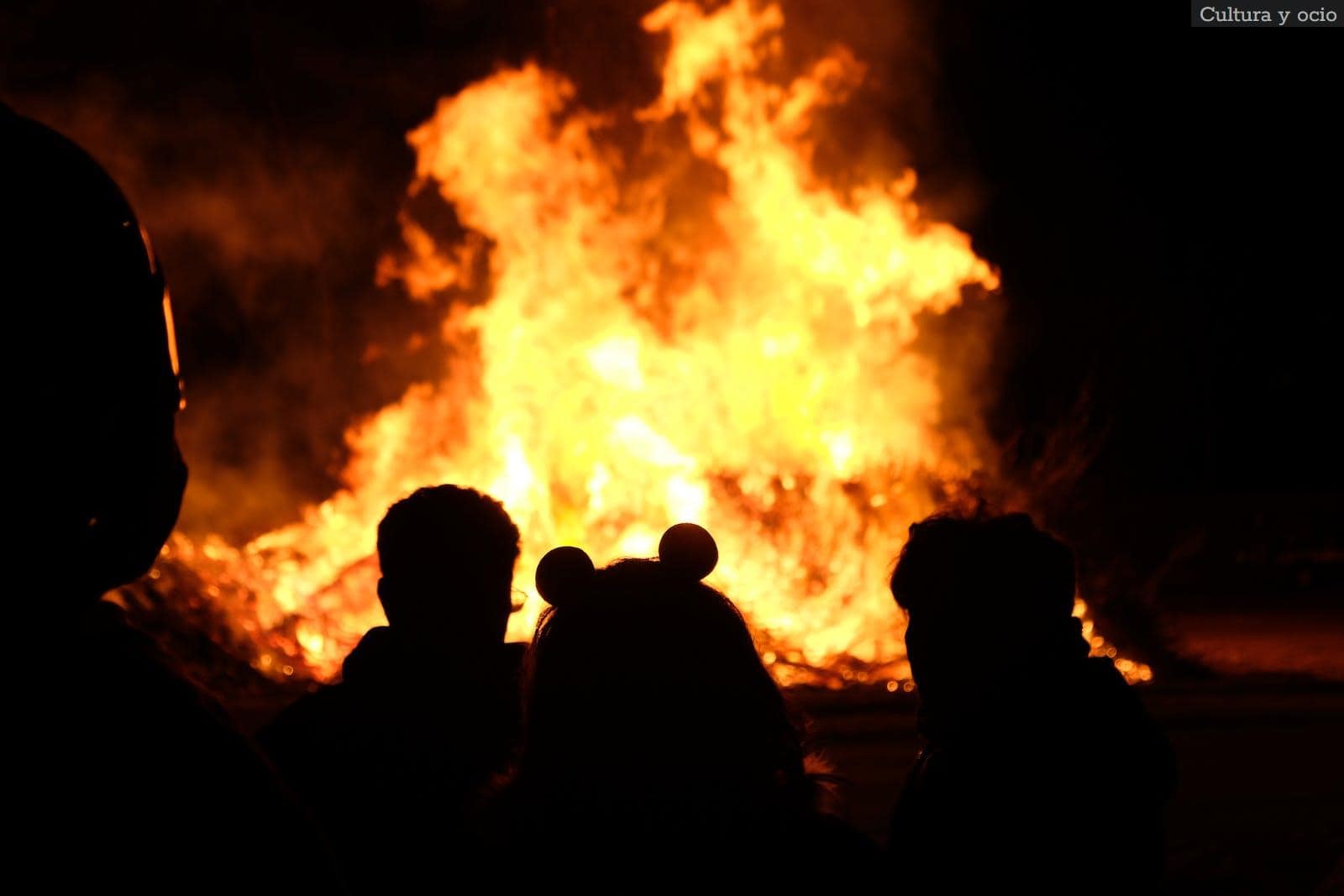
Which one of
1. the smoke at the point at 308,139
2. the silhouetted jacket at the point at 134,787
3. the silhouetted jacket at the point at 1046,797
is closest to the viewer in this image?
the silhouetted jacket at the point at 134,787

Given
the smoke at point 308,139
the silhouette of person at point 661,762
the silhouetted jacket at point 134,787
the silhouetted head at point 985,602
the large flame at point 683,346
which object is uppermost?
the smoke at point 308,139

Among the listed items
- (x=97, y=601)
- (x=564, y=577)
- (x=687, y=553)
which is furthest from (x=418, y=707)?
(x=97, y=601)

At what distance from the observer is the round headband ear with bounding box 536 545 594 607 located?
1.67 m

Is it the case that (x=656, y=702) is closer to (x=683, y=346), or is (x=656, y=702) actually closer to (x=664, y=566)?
(x=664, y=566)

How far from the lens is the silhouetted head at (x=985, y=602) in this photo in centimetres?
234

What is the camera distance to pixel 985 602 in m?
2.38

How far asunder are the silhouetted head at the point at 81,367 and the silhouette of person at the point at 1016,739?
176 cm

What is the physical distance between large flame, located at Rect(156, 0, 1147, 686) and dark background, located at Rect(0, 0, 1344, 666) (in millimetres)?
654

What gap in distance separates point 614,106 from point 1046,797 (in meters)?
9.99

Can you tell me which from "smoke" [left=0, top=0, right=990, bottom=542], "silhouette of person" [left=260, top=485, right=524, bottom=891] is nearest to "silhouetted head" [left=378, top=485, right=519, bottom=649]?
"silhouette of person" [left=260, top=485, right=524, bottom=891]

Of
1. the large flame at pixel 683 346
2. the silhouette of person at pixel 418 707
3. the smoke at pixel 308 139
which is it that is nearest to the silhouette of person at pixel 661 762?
the silhouette of person at pixel 418 707

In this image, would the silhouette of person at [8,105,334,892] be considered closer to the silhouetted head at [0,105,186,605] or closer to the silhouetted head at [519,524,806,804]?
the silhouetted head at [0,105,186,605]

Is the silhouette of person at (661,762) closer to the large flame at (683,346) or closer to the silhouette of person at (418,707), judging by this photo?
the silhouette of person at (418,707)

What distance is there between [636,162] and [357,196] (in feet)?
11.6
